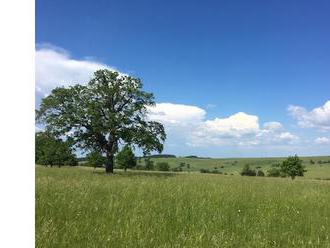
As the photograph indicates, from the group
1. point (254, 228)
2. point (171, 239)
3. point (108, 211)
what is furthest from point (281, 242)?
point (108, 211)

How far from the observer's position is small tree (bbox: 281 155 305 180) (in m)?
71.9

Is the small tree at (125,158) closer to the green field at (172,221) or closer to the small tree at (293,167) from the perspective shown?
the small tree at (293,167)

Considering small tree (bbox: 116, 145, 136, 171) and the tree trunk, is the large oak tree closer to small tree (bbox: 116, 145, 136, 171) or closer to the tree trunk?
the tree trunk

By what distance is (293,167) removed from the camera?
72.1 m

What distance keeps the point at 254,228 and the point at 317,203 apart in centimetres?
466

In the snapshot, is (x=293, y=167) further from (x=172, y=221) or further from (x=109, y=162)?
(x=172, y=221)

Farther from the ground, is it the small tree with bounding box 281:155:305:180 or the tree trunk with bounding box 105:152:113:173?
the tree trunk with bounding box 105:152:113:173

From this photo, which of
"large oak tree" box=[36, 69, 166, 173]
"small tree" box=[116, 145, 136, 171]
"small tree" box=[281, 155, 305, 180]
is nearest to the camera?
"large oak tree" box=[36, 69, 166, 173]

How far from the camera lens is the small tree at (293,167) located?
236ft

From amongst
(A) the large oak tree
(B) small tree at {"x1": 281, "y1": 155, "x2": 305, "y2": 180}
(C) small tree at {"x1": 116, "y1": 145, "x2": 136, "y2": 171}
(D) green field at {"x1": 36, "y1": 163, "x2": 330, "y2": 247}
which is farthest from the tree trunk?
(B) small tree at {"x1": 281, "y1": 155, "x2": 305, "y2": 180}

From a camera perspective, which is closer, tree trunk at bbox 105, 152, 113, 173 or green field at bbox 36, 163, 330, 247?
green field at bbox 36, 163, 330, 247

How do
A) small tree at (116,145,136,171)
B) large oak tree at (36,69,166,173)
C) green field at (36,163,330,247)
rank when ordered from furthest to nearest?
small tree at (116,145,136,171), large oak tree at (36,69,166,173), green field at (36,163,330,247)

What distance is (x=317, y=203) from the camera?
11172mm
